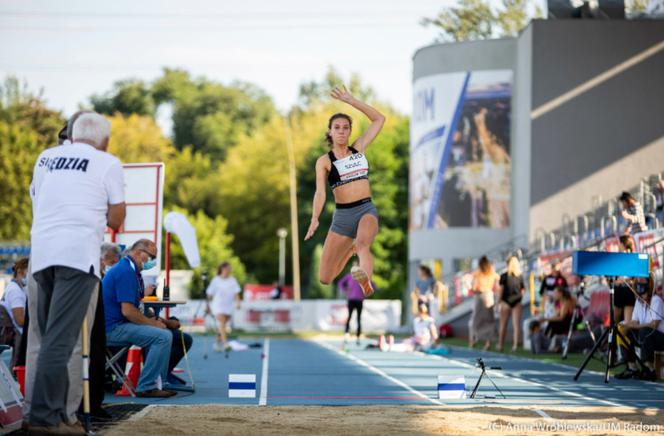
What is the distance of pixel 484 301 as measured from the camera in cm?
2659

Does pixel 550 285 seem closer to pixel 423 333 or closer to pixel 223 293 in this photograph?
pixel 423 333

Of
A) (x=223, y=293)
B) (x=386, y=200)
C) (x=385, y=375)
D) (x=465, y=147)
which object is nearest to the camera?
(x=385, y=375)

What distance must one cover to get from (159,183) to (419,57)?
1300 inches

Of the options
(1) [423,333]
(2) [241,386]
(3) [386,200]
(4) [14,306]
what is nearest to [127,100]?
(3) [386,200]

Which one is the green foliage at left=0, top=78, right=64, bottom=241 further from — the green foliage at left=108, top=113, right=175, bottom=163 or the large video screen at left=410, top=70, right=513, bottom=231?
the large video screen at left=410, top=70, right=513, bottom=231

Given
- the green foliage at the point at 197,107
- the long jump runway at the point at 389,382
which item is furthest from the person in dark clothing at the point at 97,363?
the green foliage at the point at 197,107

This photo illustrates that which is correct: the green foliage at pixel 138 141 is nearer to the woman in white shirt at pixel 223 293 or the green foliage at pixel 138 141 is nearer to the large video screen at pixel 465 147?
the large video screen at pixel 465 147

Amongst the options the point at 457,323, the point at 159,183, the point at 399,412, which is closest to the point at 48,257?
the point at 399,412

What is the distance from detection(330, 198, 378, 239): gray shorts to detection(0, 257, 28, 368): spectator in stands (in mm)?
5756

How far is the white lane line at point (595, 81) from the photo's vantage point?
40844mm

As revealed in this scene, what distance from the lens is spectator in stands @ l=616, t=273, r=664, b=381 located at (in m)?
16.4

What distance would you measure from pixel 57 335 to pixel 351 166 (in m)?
3.76

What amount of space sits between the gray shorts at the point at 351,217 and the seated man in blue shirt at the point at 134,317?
2.29m

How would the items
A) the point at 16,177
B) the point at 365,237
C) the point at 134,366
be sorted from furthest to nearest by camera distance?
the point at 16,177 < the point at 134,366 < the point at 365,237
